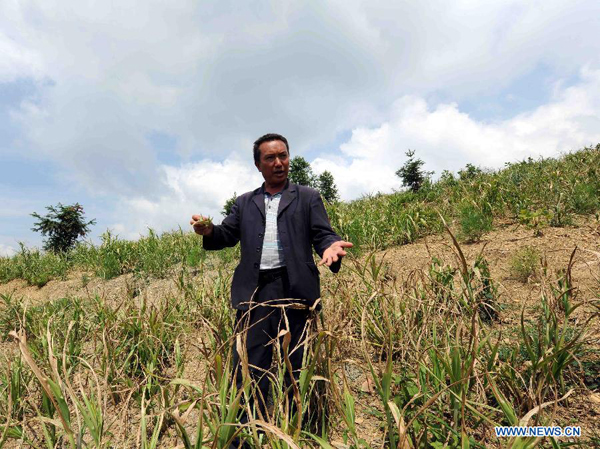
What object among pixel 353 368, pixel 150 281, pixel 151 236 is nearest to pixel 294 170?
pixel 151 236

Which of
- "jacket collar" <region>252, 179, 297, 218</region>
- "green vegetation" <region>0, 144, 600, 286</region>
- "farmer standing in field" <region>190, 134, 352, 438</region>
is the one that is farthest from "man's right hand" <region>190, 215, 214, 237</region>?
"green vegetation" <region>0, 144, 600, 286</region>

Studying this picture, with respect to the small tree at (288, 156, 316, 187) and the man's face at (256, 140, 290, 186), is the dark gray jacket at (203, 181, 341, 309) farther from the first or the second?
the small tree at (288, 156, 316, 187)

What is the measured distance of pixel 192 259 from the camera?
18.6 ft

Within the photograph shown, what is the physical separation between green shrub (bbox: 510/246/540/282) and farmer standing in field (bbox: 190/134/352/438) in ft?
8.77

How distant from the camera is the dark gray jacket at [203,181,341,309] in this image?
219 cm

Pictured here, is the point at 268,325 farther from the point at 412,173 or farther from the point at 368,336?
the point at 412,173

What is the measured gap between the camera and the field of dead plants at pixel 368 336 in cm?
144

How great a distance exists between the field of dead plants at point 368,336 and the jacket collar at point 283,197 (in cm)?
70

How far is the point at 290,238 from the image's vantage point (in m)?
2.26

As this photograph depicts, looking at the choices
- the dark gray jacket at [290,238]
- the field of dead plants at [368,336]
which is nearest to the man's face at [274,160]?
the dark gray jacket at [290,238]

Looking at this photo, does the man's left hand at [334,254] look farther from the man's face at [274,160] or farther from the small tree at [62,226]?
the small tree at [62,226]

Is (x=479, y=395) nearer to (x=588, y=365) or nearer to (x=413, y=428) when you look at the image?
(x=413, y=428)

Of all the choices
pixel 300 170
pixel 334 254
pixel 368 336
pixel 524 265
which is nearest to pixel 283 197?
pixel 334 254

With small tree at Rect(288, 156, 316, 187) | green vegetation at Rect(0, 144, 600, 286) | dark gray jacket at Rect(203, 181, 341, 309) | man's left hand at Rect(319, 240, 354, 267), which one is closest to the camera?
man's left hand at Rect(319, 240, 354, 267)
